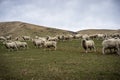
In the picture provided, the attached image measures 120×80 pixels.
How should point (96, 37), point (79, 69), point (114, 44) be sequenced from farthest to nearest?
1. point (96, 37)
2. point (114, 44)
3. point (79, 69)

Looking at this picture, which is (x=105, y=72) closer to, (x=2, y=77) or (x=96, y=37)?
(x=2, y=77)

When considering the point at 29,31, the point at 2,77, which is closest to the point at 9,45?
the point at 2,77

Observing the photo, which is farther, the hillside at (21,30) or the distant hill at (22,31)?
the hillside at (21,30)

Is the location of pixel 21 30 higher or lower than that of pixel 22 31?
higher

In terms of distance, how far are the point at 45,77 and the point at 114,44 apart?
46.7ft

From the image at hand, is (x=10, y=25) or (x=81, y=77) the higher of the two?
(x=10, y=25)

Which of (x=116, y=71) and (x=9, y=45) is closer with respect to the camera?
(x=116, y=71)

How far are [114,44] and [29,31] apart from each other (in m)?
84.1

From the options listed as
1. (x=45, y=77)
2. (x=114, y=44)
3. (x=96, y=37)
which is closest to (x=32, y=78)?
(x=45, y=77)

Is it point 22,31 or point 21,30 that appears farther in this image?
point 21,30

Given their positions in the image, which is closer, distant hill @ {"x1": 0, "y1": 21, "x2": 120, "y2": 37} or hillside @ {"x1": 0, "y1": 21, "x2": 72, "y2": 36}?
distant hill @ {"x1": 0, "y1": 21, "x2": 120, "y2": 37}

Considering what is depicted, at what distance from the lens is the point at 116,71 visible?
1534cm

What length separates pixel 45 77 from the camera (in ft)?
46.5

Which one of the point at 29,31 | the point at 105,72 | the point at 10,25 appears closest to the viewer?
the point at 105,72
